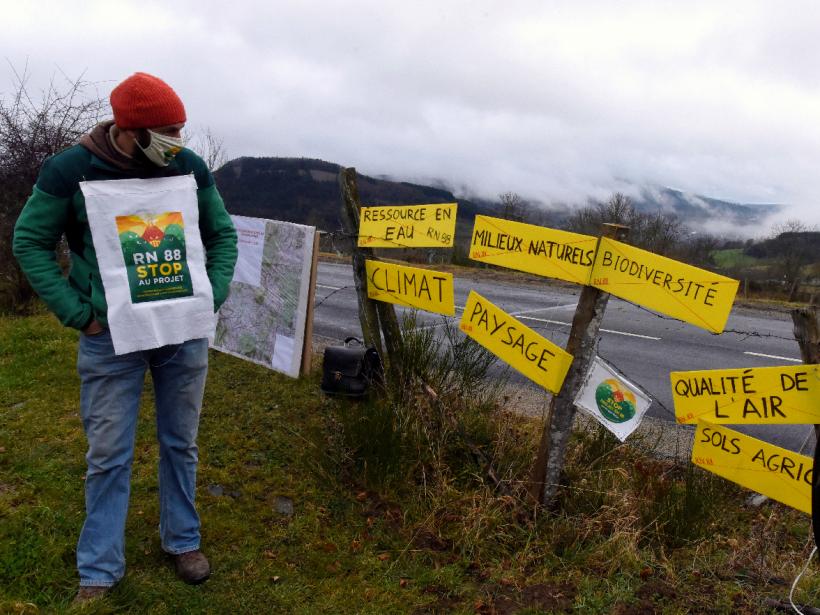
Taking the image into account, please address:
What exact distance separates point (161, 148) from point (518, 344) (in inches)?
76.2

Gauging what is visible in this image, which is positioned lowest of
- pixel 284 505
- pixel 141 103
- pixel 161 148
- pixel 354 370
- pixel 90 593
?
pixel 284 505

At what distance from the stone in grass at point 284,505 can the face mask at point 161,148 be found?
1937 mm

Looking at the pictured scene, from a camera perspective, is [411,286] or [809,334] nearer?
[809,334]

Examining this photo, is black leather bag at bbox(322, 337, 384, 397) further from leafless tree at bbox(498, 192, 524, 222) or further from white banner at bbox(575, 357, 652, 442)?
leafless tree at bbox(498, 192, 524, 222)

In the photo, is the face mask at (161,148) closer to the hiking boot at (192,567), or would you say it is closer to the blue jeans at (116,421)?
the blue jeans at (116,421)

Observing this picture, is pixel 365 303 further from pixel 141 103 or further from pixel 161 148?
pixel 141 103

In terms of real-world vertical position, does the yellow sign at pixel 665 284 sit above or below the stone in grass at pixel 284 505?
above

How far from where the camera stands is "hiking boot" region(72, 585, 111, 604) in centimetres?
258

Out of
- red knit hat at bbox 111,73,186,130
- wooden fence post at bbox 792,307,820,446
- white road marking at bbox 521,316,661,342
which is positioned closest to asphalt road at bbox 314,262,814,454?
white road marking at bbox 521,316,661,342

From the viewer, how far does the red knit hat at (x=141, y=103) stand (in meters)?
2.38

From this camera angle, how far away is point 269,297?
19.0 feet

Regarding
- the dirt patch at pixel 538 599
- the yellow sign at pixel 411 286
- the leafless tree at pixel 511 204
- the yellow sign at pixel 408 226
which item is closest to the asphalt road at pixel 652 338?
the yellow sign at pixel 411 286

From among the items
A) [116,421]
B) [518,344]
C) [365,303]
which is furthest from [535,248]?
[116,421]

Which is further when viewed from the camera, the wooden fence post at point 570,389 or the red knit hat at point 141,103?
the wooden fence post at point 570,389
